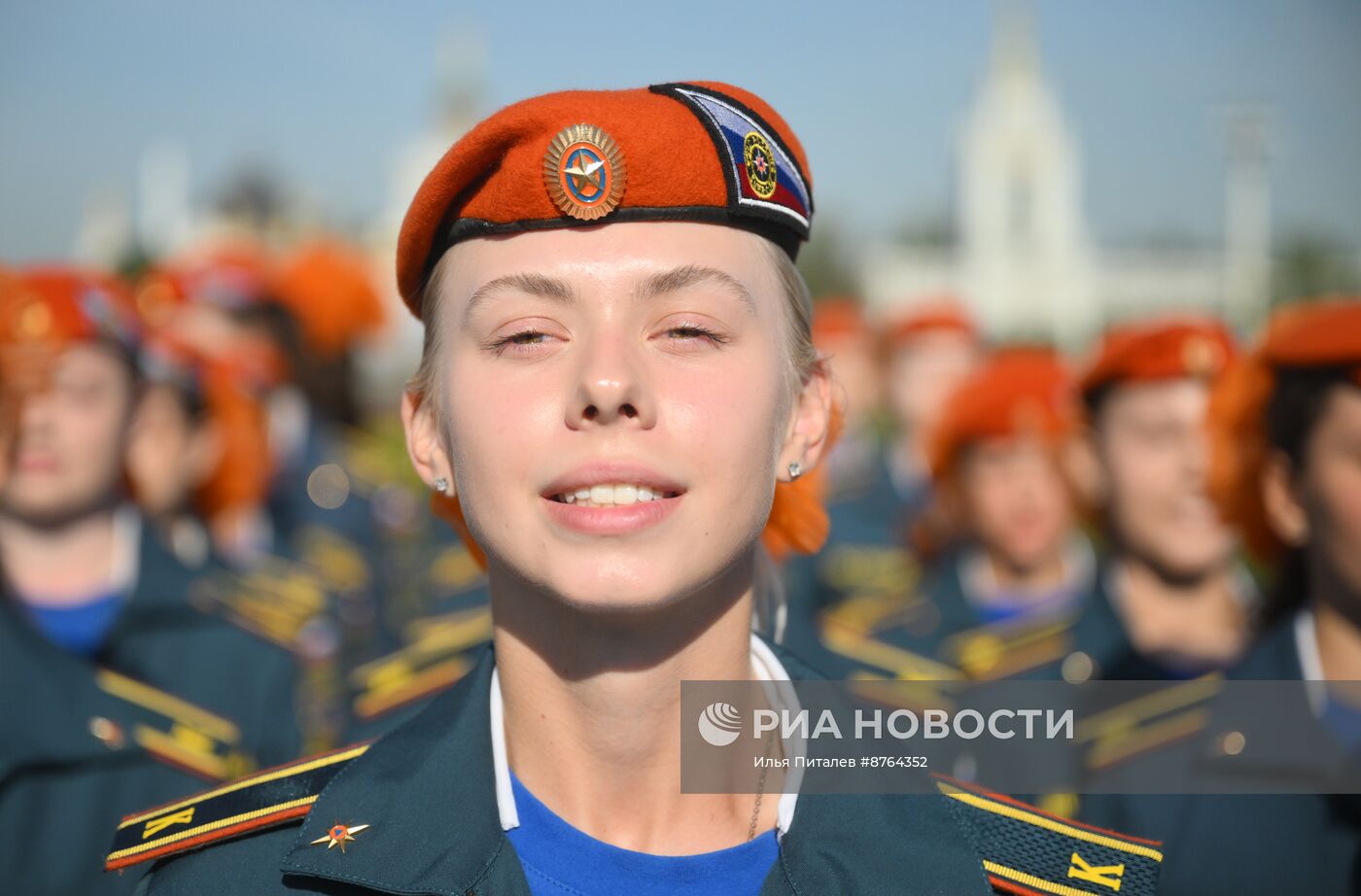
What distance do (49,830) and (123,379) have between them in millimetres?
1704

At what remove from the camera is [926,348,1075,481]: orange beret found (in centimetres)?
613

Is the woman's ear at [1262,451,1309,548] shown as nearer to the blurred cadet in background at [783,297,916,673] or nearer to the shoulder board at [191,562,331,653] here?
the blurred cadet in background at [783,297,916,673]

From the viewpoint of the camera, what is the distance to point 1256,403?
3867 millimetres

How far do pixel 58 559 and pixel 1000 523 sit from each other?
3.94m

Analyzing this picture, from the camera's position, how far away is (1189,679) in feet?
14.4

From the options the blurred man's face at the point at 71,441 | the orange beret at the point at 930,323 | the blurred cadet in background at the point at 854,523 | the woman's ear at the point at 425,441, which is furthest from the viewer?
the orange beret at the point at 930,323

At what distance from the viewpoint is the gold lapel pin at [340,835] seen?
2.17 meters

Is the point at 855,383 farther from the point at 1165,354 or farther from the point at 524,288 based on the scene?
the point at 524,288

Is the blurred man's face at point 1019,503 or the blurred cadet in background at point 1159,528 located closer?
the blurred cadet in background at point 1159,528

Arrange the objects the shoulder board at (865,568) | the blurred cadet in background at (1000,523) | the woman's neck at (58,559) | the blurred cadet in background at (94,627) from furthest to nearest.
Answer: the shoulder board at (865,568), the blurred cadet in background at (1000,523), the woman's neck at (58,559), the blurred cadet in background at (94,627)

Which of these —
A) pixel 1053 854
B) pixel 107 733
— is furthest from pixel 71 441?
pixel 1053 854

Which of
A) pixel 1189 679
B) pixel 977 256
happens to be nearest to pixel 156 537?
pixel 1189 679

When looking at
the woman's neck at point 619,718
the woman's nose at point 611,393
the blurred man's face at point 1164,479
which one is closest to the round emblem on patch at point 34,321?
the woman's neck at point 619,718

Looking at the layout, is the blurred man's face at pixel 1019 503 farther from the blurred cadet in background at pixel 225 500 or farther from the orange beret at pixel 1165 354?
the blurred cadet in background at pixel 225 500
